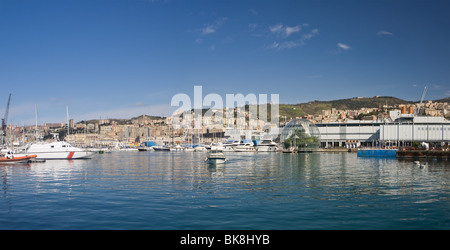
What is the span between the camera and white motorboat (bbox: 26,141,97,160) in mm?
69125

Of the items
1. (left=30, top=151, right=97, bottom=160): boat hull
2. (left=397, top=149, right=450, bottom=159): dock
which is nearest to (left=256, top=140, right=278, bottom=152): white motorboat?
(left=397, top=149, right=450, bottom=159): dock

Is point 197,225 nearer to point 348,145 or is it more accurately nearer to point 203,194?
point 203,194

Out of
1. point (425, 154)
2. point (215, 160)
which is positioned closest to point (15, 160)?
point (215, 160)

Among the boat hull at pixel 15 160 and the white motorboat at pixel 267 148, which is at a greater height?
the boat hull at pixel 15 160

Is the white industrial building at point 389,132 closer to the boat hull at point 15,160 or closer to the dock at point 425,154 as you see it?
the dock at point 425,154

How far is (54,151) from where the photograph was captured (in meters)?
69.9

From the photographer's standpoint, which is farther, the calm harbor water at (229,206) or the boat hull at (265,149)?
the boat hull at (265,149)

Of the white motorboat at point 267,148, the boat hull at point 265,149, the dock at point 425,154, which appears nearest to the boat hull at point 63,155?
the dock at point 425,154

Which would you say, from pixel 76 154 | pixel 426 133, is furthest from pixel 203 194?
pixel 426 133

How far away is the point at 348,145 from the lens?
13300cm

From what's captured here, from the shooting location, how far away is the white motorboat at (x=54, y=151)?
69125 millimetres

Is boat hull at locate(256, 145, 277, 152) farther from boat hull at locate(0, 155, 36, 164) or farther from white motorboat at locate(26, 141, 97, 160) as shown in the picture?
boat hull at locate(0, 155, 36, 164)
